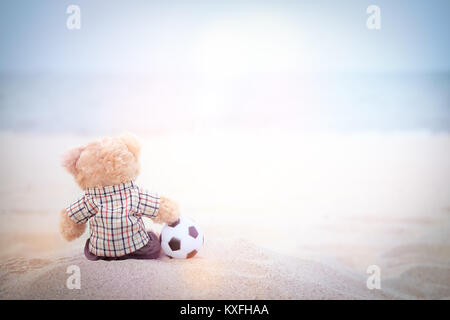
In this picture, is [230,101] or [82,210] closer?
[82,210]

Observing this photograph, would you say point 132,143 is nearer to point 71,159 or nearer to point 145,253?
point 71,159

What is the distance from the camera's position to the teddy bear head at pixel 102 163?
170cm

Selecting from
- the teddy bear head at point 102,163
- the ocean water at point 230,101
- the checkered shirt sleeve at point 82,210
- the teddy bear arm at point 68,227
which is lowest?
the teddy bear arm at point 68,227

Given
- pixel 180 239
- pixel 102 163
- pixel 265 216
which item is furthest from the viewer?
pixel 265 216

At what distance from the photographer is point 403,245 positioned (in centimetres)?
235

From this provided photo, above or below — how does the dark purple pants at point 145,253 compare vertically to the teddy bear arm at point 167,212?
below

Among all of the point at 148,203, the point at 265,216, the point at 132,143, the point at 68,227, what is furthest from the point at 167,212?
the point at 265,216

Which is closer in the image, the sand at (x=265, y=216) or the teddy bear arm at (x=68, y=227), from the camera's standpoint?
the sand at (x=265, y=216)

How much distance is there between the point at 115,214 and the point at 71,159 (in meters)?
0.35

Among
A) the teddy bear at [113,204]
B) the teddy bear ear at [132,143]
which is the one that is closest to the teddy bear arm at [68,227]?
the teddy bear at [113,204]

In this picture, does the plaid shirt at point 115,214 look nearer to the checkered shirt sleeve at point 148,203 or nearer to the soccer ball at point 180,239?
the checkered shirt sleeve at point 148,203

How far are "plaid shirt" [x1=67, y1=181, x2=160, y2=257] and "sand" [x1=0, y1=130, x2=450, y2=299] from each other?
0.28 feet

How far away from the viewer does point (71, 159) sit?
5.73ft

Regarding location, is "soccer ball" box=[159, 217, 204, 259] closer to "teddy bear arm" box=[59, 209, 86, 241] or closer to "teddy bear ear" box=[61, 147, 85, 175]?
"teddy bear arm" box=[59, 209, 86, 241]
